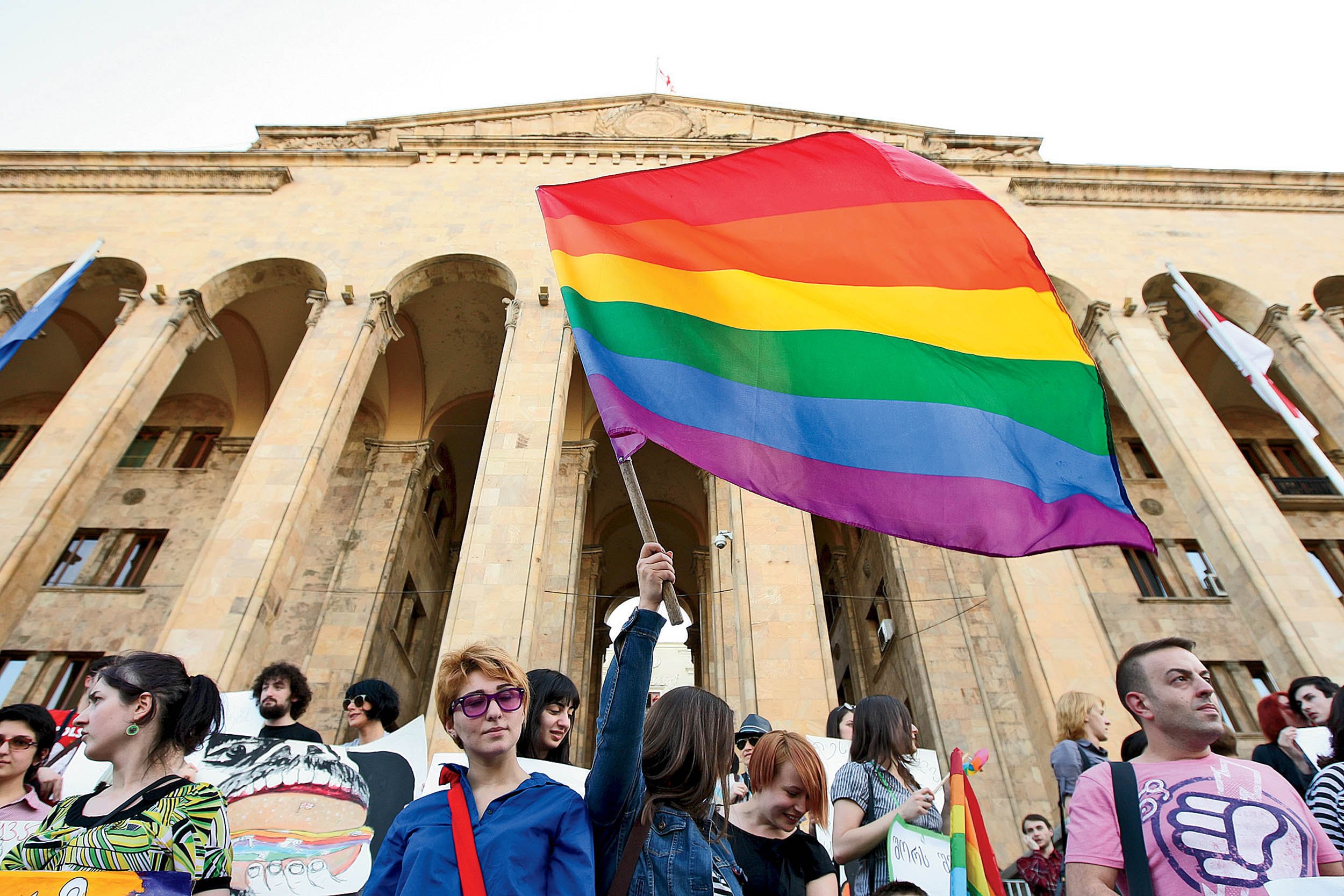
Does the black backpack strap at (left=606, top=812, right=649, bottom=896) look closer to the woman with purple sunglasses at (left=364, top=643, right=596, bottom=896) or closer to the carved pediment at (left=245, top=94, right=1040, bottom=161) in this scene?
the woman with purple sunglasses at (left=364, top=643, right=596, bottom=896)

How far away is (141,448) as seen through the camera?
17312 mm

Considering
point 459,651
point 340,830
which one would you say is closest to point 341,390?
point 340,830

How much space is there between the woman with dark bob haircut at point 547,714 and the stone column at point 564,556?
251 inches

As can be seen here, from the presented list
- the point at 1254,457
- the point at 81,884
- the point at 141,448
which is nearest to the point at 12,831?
the point at 81,884

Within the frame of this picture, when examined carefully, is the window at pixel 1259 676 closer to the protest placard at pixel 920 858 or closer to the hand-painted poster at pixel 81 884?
the protest placard at pixel 920 858

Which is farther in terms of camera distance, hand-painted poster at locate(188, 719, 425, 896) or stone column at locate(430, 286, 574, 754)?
stone column at locate(430, 286, 574, 754)

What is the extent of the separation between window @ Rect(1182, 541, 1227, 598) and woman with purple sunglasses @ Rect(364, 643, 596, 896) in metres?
16.6

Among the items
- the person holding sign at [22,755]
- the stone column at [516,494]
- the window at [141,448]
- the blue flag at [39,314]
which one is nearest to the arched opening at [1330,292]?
the stone column at [516,494]

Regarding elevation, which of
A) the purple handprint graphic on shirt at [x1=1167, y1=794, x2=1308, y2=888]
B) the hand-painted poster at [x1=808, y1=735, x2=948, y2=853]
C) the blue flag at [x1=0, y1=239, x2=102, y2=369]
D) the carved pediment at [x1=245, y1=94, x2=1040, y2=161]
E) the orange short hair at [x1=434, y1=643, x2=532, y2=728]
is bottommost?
the purple handprint graphic on shirt at [x1=1167, y1=794, x2=1308, y2=888]

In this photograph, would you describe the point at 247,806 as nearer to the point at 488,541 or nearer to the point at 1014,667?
the point at 488,541

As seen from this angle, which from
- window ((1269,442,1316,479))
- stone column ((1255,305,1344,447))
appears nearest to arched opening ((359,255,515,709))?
stone column ((1255,305,1344,447))

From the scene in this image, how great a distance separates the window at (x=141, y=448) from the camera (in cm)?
1692

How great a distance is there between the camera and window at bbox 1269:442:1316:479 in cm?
1728

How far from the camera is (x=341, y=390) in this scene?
478 inches
